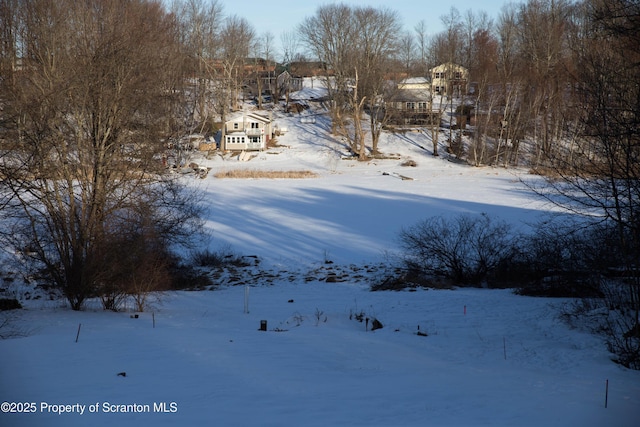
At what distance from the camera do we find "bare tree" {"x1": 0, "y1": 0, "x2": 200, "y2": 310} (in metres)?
16.0

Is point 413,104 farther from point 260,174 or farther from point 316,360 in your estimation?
point 316,360

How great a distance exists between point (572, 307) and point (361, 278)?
8446mm

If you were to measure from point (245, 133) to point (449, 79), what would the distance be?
2704cm

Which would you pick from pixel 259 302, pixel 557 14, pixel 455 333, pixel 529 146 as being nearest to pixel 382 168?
pixel 529 146

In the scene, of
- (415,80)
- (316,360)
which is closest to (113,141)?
(316,360)

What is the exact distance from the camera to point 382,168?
57250mm

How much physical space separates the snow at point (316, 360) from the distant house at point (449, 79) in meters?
53.2

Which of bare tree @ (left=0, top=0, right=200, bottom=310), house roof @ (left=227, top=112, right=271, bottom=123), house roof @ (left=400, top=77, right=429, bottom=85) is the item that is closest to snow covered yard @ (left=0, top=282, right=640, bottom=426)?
bare tree @ (left=0, top=0, right=200, bottom=310)

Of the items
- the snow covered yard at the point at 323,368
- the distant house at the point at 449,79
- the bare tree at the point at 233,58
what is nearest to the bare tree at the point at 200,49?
the bare tree at the point at 233,58

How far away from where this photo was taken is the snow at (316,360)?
7.88 metres

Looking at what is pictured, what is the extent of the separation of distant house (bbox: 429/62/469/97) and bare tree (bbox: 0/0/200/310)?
55945 millimetres

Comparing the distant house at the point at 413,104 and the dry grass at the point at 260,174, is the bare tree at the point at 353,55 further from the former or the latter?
the dry grass at the point at 260,174

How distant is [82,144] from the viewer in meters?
18.2

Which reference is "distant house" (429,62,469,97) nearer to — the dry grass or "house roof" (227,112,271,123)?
"house roof" (227,112,271,123)
